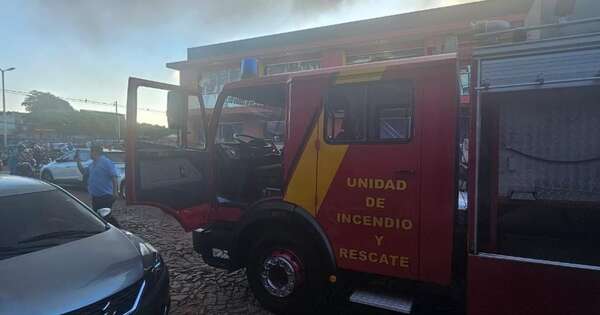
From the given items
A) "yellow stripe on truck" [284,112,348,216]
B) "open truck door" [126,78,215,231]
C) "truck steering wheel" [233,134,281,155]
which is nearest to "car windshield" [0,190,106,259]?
"open truck door" [126,78,215,231]

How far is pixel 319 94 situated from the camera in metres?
3.28

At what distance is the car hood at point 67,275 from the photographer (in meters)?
2.17

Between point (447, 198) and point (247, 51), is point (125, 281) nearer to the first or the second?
point (447, 198)

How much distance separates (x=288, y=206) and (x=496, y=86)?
1.94 m

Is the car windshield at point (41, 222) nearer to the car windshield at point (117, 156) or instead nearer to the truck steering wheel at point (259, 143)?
the truck steering wheel at point (259, 143)

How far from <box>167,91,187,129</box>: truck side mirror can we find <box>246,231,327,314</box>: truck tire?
1.55m

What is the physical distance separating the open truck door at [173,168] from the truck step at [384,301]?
191 centimetres

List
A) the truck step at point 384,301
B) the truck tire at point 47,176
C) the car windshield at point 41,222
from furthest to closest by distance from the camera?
the truck tire at point 47,176 < the truck step at point 384,301 < the car windshield at point 41,222

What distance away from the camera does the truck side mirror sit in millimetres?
3877

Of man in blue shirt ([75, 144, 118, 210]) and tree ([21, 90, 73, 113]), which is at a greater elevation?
tree ([21, 90, 73, 113])

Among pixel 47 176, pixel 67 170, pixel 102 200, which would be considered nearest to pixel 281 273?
pixel 102 200

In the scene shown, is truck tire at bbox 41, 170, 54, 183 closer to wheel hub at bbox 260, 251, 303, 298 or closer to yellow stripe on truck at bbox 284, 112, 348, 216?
wheel hub at bbox 260, 251, 303, 298

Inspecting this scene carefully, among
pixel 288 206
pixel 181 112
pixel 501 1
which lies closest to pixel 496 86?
pixel 288 206

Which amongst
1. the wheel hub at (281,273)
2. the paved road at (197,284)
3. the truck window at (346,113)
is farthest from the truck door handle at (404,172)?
the paved road at (197,284)
